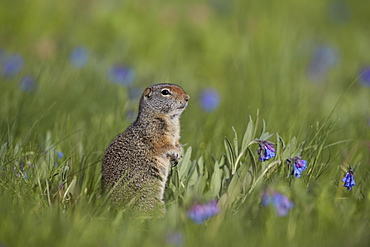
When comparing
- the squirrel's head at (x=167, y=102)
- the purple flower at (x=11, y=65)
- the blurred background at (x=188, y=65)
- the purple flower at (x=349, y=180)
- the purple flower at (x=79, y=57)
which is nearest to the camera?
the purple flower at (x=349, y=180)

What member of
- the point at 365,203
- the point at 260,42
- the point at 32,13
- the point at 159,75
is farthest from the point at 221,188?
the point at 32,13

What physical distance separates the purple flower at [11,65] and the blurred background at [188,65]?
2 centimetres

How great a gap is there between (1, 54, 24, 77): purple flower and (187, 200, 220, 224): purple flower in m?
2.68

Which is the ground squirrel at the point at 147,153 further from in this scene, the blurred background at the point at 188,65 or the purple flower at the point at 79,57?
the purple flower at the point at 79,57

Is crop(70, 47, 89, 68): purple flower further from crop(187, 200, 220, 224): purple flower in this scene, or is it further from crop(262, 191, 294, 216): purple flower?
crop(262, 191, 294, 216): purple flower

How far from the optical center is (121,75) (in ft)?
21.3

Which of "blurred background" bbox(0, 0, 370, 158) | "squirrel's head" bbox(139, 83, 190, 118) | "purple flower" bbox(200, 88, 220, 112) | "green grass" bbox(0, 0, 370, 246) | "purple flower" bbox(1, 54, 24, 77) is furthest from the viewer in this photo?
"purple flower" bbox(200, 88, 220, 112)

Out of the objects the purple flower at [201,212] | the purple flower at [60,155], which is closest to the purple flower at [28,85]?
the purple flower at [60,155]

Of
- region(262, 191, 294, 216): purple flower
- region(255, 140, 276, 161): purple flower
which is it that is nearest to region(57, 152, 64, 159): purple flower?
region(255, 140, 276, 161): purple flower

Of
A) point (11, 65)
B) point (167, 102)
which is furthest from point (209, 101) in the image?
point (11, 65)

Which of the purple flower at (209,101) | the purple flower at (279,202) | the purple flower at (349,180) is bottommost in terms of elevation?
the purple flower at (279,202)

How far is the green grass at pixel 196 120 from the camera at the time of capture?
10.3 feet

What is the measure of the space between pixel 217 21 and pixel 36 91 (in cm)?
448

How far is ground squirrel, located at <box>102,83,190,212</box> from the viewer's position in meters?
3.70
